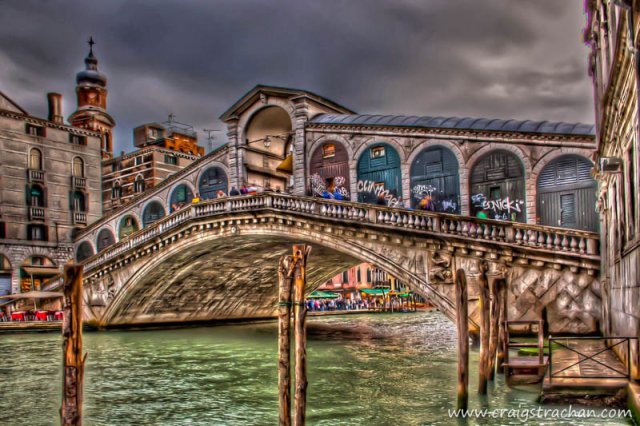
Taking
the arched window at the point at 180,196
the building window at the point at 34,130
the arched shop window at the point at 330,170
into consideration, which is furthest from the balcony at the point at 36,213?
the arched shop window at the point at 330,170

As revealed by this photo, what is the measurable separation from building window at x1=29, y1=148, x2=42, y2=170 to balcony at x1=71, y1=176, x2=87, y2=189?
2.13 m

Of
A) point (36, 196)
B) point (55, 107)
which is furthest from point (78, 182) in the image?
point (55, 107)

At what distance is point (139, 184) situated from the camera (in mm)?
40000

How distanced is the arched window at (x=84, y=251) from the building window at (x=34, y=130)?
6.87 m

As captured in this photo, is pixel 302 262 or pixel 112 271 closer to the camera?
pixel 302 262

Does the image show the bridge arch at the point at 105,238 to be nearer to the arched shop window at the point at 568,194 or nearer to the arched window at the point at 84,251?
the arched window at the point at 84,251

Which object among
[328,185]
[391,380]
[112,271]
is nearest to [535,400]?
[391,380]

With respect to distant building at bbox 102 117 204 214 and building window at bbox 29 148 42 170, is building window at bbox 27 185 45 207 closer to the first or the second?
building window at bbox 29 148 42 170

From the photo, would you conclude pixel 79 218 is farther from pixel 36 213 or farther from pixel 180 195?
pixel 180 195

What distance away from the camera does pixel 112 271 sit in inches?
1047

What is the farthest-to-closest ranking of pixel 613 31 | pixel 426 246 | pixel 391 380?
1. pixel 426 246
2. pixel 391 380
3. pixel 613 31

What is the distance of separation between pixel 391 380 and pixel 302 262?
6094mm

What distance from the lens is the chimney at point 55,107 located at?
4038 centimetres

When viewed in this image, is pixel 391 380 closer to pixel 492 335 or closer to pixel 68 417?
pixel 492 335
